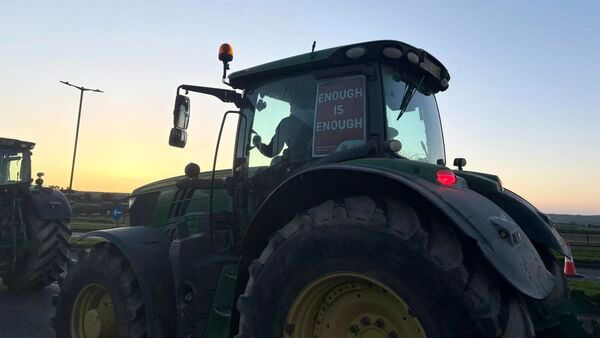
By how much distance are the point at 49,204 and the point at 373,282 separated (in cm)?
805

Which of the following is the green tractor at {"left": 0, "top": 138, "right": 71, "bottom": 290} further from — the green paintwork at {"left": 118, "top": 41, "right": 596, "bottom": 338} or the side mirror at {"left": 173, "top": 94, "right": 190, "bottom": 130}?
the side mirror at {"left": 173, "top": 94, "right": 190, "bottom": 130}

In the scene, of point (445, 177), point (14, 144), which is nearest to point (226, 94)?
point (445, 177)

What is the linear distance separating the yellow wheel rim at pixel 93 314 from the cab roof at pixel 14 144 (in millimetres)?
6526

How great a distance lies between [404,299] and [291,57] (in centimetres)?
213

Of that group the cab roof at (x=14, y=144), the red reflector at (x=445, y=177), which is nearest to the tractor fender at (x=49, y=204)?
the cab roof at (x=14, y=144)

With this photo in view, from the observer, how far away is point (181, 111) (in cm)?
405

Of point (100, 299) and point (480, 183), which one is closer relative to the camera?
point (480, 183)

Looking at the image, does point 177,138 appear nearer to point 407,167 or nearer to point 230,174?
point 230,174

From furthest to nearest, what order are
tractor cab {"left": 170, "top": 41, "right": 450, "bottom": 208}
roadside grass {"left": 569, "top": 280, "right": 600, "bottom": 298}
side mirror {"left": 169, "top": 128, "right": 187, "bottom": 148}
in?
roadside grass {"left": 569, "top": 280, "right": 600, "bottom": 298} → side mirror {"left": 169, "top": 128, "right": 187, "bottom": 148} → tractor cab {"left": 170, "top": 41, "right": 450, "bottom": 208}

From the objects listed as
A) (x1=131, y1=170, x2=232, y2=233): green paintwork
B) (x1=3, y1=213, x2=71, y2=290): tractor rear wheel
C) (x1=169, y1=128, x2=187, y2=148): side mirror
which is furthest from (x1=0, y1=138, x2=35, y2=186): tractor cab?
(x1=169, y1=128, x2=187, y2=148): side mirror

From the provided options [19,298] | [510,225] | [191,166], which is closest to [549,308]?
[510,225]

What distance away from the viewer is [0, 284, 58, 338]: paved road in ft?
18.9

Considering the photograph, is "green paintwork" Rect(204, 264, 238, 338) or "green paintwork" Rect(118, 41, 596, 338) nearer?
"green paintwork" Rect(118, 41, 596, 338)

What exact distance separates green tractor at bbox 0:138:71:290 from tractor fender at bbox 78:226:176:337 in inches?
198
